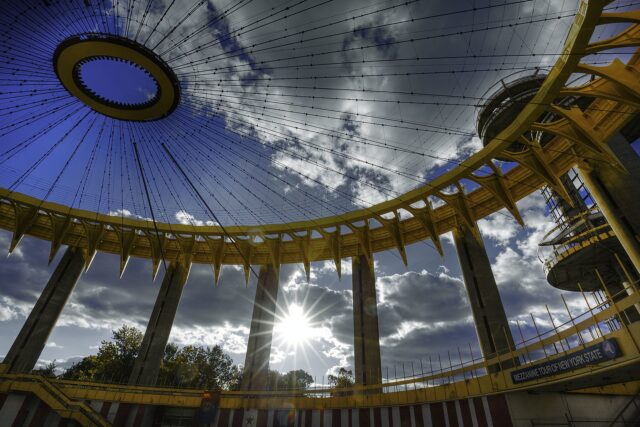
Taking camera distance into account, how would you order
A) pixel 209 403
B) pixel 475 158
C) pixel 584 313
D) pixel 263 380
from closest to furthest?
pixel 584 313, pixel 475 158, pixel 209 403, pixel 263 380

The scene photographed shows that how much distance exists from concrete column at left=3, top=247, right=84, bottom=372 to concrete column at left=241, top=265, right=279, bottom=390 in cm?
→ 1998

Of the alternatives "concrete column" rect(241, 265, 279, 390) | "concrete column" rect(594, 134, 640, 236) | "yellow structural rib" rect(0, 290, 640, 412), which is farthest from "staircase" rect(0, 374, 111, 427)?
"concrete column" rect(594, 134, 640, 236)

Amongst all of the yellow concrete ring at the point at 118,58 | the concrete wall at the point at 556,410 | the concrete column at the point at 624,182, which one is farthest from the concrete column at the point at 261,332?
the concrete column at the point at 624,182

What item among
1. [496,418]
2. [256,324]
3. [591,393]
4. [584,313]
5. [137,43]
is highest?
[137,43]

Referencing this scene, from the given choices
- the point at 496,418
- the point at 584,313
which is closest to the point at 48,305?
the point at 496,418

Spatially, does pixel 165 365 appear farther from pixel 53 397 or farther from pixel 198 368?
pixel 53 397

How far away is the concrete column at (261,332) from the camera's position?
32062 millimetres

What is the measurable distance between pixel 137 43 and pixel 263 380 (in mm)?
29923

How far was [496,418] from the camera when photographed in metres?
18.3

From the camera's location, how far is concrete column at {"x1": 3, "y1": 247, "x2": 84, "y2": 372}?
1201 inches

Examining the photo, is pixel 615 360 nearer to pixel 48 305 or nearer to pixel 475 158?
pixel 475 158

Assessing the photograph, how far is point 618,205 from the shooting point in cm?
2042

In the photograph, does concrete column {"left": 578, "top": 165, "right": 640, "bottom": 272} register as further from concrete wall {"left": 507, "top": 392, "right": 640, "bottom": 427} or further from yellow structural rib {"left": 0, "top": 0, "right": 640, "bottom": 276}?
concrete wall {"left": 507, "top": 392, "right": 640, "bottom": 427}

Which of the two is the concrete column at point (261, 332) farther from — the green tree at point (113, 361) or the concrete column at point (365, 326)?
the green tree at point (113, 361)
